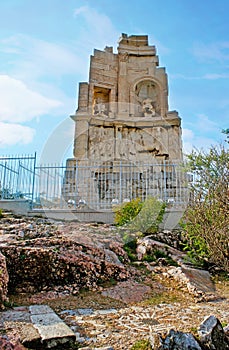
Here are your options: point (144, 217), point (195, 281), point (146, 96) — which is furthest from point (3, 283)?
point (146, 96)

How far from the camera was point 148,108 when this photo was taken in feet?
43.9

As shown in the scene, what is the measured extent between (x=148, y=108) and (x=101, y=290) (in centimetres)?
1057

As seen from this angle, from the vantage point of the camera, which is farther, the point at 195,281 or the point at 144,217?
the point at 144,217

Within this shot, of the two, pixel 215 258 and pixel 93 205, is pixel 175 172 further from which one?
pixel 215 258

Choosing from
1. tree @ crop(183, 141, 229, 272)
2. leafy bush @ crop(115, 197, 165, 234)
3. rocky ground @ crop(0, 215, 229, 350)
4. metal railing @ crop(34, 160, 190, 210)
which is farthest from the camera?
metal railing @ crop(34, 160, 190, 210)

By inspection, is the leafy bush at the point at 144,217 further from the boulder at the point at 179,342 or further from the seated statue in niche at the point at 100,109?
the seated statue in niche at the point at 100,109

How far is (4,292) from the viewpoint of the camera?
10.6 feet

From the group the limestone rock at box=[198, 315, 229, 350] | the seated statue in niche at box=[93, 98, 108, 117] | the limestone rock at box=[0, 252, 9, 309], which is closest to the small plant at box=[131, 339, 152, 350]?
the limestone rock at box=[198, 315, 229, 350]

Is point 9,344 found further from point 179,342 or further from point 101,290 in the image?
point 101,290

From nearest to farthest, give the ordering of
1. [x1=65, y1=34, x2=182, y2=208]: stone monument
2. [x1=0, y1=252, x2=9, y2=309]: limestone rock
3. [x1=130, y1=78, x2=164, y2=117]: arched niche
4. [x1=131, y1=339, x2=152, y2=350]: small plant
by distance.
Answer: [x1=131, y1=339, x2=152, y2=350]: small plant → [x1=0, y1=252, x2=9, y2=309]: limestone rock → [x1=65, y1=34, x2=182, y2=208]: stone monument → [x1=130, y1=78, x2=164, y2=117]: arched niche

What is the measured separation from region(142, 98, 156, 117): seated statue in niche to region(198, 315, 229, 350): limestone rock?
1144 centimetres

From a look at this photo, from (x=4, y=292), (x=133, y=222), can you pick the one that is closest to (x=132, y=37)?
(x=133, y=222)

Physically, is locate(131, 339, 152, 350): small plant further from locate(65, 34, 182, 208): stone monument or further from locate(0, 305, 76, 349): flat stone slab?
locate(65, 34, 182, 208): stone monument

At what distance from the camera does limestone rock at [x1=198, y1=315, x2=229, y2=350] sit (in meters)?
2.18
